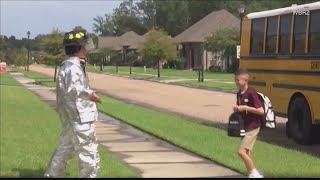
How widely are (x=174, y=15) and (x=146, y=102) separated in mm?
101335

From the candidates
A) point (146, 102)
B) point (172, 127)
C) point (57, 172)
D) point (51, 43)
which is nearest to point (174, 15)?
point (51, 43)

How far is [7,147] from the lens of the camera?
10.6 metres

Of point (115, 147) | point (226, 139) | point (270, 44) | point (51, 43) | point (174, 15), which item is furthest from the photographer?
point (174, 15)

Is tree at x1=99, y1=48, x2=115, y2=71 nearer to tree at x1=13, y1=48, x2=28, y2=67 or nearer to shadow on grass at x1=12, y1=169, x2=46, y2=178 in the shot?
tree at x1=13, y1=48, x2=28, y2=67

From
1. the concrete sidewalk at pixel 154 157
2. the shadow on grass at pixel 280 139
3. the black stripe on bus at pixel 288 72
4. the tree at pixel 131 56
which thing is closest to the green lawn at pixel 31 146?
the concrete sidewalk at pixel 154 157

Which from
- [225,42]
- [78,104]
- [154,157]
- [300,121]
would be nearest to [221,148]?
[154,157]

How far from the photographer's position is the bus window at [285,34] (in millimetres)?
13586

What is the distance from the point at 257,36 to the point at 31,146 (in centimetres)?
695

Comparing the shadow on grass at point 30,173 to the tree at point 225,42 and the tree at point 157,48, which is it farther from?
the tree at point 225,42

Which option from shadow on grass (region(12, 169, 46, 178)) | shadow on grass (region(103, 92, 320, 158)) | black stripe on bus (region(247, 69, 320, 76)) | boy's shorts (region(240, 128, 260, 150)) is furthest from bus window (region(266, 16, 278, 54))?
shadow on grass (region(12, 169, 46, 178))

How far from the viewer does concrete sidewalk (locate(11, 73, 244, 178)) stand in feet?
28.3

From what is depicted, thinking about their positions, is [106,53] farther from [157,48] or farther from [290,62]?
[290,62]

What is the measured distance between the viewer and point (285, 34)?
45.2 ft

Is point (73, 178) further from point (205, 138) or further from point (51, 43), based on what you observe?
point (51, 43)
